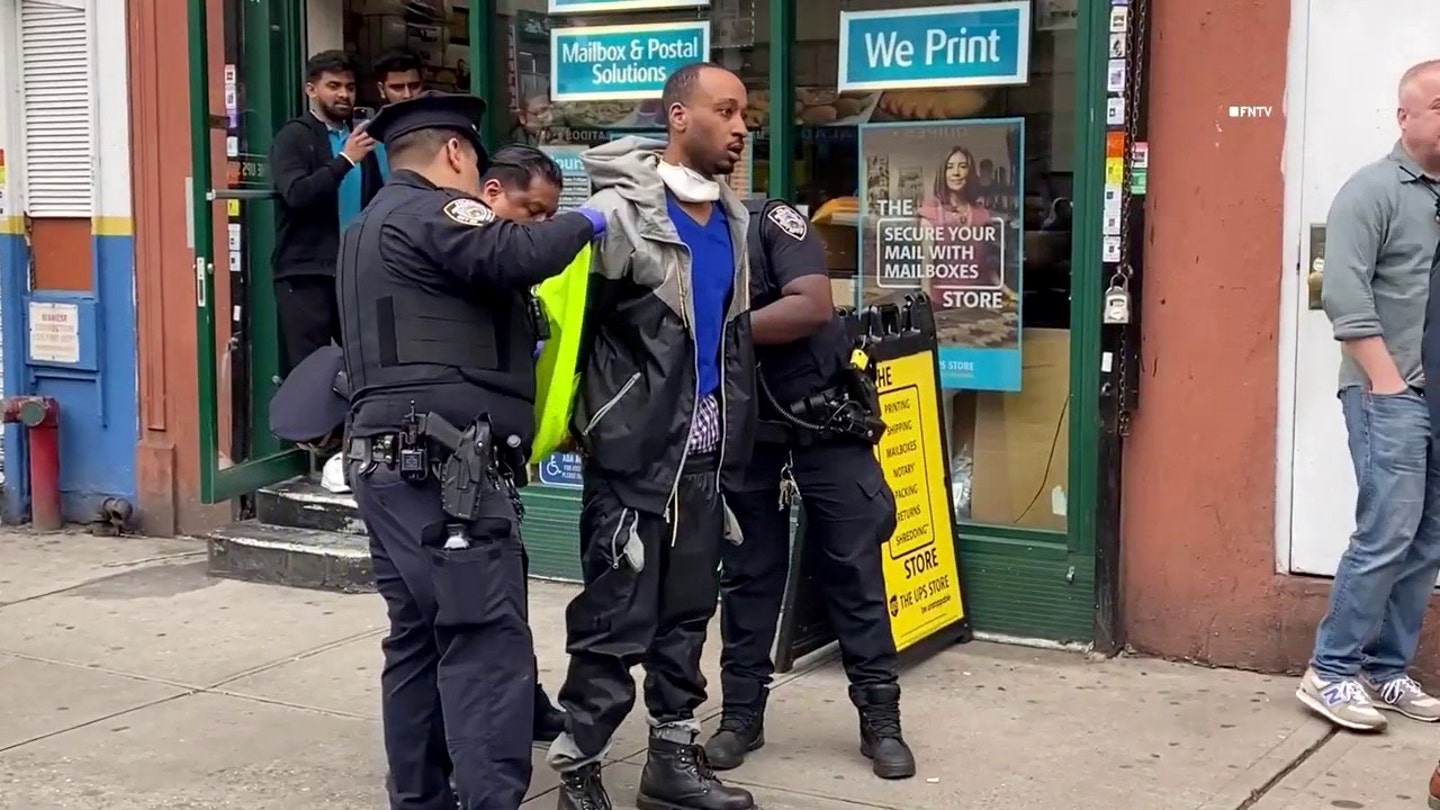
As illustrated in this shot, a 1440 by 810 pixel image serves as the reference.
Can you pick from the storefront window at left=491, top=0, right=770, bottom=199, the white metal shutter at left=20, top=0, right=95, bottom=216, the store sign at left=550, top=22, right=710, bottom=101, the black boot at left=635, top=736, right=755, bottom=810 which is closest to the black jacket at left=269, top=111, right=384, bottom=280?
the storefront window at left=491, top=0, right=770, bottom=199

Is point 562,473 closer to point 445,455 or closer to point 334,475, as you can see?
point 334,475

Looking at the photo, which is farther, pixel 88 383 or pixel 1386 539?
pixel 88 383

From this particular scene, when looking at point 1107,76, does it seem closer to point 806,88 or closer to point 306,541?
point 806,88

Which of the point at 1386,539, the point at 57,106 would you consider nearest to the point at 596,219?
the point at 1386,539

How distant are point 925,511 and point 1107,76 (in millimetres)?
1610

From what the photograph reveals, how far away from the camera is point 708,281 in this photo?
14.5ft

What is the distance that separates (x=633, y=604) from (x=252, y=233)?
425cm

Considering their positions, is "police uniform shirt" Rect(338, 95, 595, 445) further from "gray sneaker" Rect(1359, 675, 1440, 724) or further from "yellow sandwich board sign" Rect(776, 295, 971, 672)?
"gray sneaker" Rect(1359, 675, 1440, 724)

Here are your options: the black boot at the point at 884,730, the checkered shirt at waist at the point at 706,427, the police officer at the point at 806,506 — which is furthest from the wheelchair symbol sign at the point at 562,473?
the checkered shirt at waist at the point at 706,427

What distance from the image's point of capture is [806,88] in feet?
22.1

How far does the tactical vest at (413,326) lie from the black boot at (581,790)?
39.9 inches

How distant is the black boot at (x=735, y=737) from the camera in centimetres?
493

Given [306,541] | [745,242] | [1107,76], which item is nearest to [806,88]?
[1107,76]

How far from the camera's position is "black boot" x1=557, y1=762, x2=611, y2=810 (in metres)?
4.43
